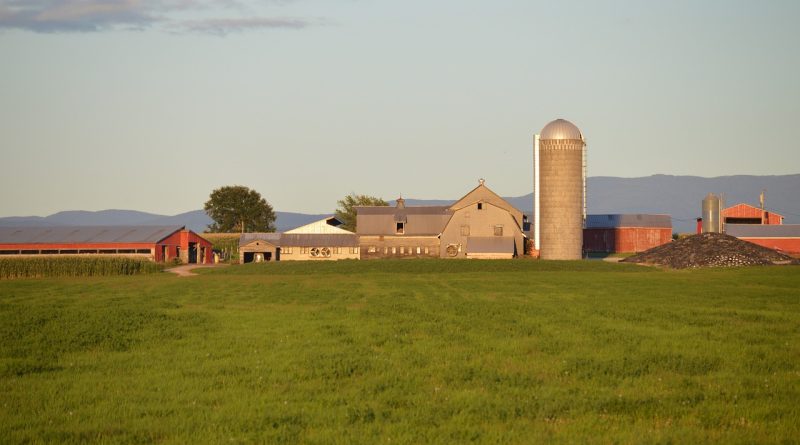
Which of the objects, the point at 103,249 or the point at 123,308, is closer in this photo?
the point at 123,308

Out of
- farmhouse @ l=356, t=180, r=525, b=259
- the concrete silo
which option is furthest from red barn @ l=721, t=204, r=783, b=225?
the concrete silo

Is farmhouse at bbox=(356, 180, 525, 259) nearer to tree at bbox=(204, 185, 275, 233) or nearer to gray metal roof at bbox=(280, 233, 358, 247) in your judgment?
gray metal roof at bbox=(280, 233, 358, 247)

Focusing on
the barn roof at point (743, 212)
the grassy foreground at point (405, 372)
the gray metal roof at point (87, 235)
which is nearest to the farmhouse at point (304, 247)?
the gray metal roof at point (87, 235)

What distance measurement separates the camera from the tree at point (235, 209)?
178 m

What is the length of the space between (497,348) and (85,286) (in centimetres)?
4003

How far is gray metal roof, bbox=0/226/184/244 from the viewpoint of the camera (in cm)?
10031

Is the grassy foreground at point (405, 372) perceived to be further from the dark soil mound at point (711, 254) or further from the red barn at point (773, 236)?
the red barn at point (773, 236)

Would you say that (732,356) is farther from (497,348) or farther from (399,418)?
(399,418)

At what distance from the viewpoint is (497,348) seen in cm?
2361

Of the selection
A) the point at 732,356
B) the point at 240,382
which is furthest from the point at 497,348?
the point at 240,382

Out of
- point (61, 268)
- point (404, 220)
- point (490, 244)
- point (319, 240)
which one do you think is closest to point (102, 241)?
point (61, 268)

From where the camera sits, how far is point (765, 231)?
10988cm

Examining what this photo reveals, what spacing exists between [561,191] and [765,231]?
3363 centimetres

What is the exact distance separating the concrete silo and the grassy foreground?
5159 cm
